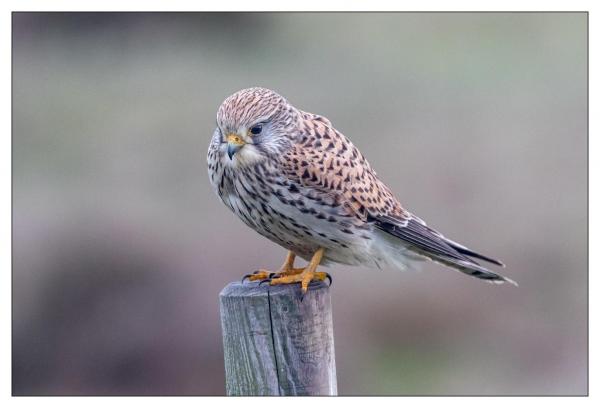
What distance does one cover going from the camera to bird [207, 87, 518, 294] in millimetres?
4648

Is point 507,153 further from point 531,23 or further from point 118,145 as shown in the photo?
point 118,145

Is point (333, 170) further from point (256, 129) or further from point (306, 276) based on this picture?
point (306, 276)

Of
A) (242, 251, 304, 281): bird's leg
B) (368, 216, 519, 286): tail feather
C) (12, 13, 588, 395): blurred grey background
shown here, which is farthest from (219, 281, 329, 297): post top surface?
(12, 13, 588, 395): blurred grey background

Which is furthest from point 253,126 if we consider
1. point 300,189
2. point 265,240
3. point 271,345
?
point 265,240

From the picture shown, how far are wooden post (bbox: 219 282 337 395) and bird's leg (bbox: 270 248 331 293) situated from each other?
0.20m

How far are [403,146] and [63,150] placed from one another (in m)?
3.14

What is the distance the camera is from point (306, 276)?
448 centimetres

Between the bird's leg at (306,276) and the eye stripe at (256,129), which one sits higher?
the eye stripe at (256,129)

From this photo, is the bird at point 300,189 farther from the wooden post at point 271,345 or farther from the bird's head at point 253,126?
the wooden post at point 271,345

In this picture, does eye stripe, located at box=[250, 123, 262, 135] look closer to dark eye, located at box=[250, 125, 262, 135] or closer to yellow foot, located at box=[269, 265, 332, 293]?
dark eye, located at box=[250, 125, 262, 135]

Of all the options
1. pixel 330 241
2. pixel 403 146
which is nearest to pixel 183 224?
pixel 403 146

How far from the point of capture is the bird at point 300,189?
183 inches

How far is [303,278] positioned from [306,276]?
0.07 meters

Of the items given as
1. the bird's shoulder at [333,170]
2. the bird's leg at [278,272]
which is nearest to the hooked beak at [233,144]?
the bird's shoulder at [333,170]
